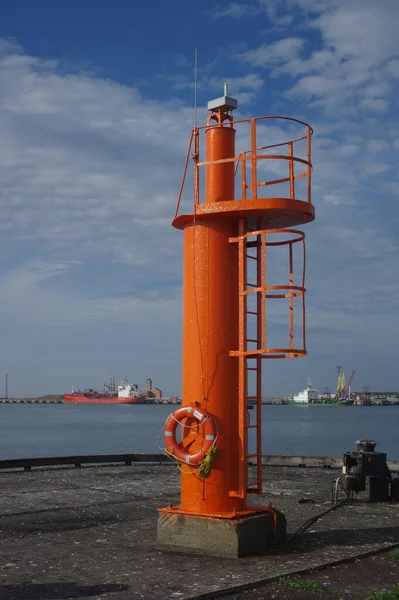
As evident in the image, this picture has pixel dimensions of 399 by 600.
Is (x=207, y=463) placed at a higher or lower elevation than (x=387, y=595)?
higher

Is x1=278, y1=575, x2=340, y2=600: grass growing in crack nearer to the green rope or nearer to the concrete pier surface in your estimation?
the concrete pier surface

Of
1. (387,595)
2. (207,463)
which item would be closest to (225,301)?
(207,463)

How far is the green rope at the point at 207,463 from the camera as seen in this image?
10820 millimetres

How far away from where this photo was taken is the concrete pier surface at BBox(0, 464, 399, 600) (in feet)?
29.4

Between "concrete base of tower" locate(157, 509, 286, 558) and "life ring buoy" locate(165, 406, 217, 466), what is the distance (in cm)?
85

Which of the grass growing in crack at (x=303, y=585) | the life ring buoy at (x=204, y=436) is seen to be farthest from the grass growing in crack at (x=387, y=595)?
the life ring buoy at (x=204, y=436)

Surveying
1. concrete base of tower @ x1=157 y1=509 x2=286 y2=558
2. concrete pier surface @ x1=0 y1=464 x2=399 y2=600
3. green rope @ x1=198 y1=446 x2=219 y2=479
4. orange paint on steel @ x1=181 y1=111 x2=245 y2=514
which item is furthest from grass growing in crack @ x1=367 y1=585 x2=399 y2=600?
green rope @ x1=198 y1=446 x2=219 y2=479

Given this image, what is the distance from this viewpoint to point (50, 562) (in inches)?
401

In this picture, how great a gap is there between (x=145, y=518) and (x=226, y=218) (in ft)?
20.2

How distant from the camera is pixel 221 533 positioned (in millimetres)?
10523

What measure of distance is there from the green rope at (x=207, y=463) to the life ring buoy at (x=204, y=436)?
0.05 metres

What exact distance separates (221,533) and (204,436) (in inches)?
55.9

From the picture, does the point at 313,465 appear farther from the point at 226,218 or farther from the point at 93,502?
the point at 226,218

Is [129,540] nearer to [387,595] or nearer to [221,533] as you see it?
[221,533]
